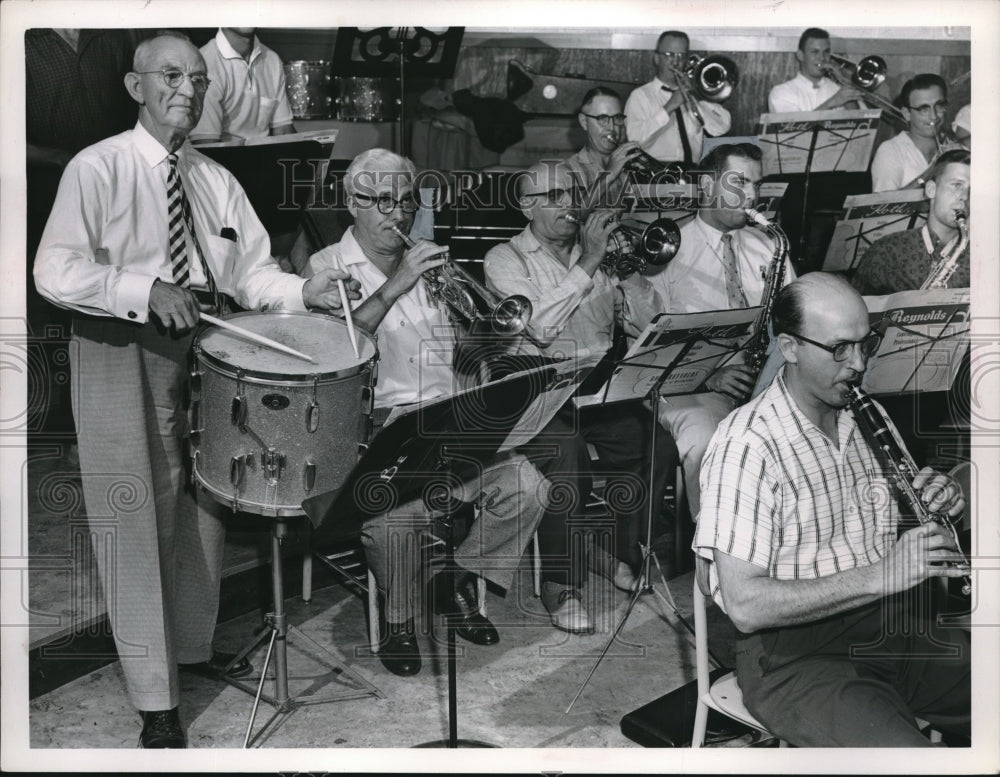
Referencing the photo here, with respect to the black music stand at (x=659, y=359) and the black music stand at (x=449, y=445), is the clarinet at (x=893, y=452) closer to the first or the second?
the black music stand at (x=659, y=359)

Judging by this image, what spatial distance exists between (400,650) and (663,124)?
2315 mm

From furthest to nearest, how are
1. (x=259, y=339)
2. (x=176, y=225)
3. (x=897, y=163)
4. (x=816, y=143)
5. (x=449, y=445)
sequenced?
(x=816, y=143), (x=897, y=163), (x=176, y=225), (x=449, y=445), (x=259, y=339)

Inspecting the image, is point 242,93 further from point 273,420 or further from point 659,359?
point 659,359

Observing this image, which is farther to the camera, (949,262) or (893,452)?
A: (949,262)

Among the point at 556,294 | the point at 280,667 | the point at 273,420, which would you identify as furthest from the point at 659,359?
the point at 280,667

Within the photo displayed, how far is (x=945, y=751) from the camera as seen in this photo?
3887 millimetres

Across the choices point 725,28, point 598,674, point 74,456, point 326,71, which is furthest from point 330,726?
point 725,28

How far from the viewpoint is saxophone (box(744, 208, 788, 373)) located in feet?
14.8

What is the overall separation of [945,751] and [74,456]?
119 inches

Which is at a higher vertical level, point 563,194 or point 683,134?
point 683,134

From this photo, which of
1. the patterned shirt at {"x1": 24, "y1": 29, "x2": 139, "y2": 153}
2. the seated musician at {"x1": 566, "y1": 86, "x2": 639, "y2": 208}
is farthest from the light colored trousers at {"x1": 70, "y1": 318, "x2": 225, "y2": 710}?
the seated musician at {"x1": 566, "y1": 86, "x2": 639, "y2": 208}

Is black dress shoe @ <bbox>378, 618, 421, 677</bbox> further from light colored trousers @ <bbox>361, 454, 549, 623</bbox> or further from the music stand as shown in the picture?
the music stand

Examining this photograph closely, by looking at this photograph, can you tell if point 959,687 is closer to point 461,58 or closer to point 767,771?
point 767,771

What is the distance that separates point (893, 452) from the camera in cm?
347
